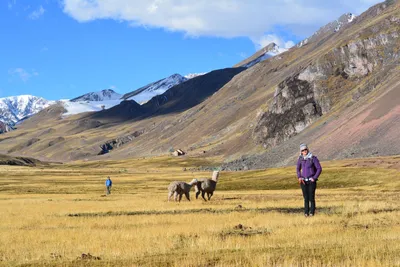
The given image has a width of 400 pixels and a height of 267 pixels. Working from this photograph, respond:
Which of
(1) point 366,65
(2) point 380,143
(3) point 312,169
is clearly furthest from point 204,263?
(1) point 366,65

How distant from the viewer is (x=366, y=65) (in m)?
177

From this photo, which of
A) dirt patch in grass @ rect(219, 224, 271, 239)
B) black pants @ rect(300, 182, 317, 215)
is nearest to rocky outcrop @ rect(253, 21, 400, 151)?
black pants @ rect(300, 182, 317, 215)

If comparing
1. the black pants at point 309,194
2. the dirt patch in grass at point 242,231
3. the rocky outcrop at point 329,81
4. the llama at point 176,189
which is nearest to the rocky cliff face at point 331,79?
the rocky outcrop at point 329,81

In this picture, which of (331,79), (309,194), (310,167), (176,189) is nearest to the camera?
(310,167)

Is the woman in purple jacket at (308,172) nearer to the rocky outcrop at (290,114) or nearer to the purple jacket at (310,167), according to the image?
the purple jacket at (310,167)

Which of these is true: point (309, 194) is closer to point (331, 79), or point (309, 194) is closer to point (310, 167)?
point (310, 167)

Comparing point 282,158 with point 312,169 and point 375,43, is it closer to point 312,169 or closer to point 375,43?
point 375,43

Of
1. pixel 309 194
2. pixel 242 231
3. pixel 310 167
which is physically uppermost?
pixel 310 167

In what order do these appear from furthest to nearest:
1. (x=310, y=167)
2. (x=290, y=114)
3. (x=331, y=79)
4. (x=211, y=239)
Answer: (x=290, y=114), (x=331, y=79), (x=310, y=167), (x=211, y=239)

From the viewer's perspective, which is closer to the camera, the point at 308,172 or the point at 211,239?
the point at 211,239

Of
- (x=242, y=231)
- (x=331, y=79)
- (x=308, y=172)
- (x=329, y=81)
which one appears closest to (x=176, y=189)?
(x=308, y=172)

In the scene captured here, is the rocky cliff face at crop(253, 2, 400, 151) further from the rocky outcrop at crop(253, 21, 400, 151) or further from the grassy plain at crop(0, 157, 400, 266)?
the grassy plain at crop(0, 157, 400, 266)

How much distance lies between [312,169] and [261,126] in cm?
17474

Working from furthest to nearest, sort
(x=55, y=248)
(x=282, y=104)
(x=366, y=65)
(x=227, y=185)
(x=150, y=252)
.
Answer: (x=282, y=104) → (x=366, y=65) → (x=227, y=185) → (x=55, y=248) → (x=150, y=252)
